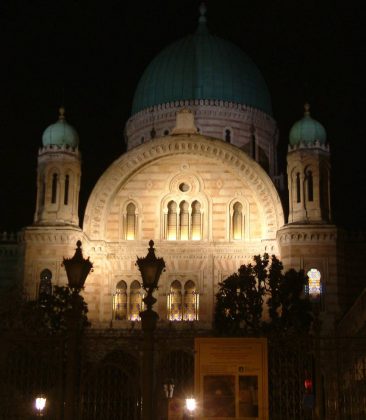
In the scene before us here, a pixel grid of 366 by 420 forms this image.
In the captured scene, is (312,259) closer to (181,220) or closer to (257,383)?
(181,220)

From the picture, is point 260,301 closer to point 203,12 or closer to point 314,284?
point 314,284

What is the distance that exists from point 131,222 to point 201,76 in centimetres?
1282

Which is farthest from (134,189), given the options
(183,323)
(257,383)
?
(257,383)

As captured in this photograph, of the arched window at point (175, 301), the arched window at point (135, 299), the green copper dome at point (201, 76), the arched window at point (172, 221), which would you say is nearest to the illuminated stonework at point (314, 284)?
the arched window at point (175, 301)

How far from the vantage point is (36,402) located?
20.4m

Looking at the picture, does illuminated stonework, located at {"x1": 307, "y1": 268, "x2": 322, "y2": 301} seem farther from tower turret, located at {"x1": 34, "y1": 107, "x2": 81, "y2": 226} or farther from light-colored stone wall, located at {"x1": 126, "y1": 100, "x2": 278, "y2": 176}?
light-colored stone wall, located at {"x1": 126, "y1": 100, "x2": 278, "y2": 176}

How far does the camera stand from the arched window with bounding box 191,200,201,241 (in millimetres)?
40281

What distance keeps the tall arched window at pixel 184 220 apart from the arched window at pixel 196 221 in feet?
0.94

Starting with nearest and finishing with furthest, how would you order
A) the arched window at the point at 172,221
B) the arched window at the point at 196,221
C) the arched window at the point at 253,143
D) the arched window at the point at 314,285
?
the arched window at the point at 314,285
the arched window at the point at 196,221
the arched window at the point at 172,221
the arched window at the point at 253,143

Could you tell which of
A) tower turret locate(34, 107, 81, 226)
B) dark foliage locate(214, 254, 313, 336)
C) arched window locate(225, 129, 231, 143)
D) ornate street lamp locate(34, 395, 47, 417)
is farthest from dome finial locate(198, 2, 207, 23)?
ornate street lamp locate(34, 395, 47, 417)

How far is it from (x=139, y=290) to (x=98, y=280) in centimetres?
196

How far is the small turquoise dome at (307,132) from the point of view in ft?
135

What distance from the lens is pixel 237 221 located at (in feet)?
132

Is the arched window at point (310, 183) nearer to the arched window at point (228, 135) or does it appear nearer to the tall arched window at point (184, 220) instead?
the tall arched window at point (184, 220)
